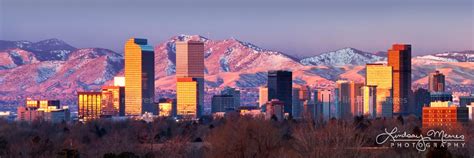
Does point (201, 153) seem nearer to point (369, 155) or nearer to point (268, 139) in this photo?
point (268, 139)

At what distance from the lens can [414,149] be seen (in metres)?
69.1

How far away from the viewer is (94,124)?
14525 cm

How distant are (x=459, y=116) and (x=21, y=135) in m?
67.3

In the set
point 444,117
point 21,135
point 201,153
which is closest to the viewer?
point 201,153

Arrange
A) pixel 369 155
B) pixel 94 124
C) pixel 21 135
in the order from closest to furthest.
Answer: pixel 369 155, pixel 21 135, pixel 94 124

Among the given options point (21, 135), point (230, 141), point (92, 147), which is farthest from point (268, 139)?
point (21, 135)

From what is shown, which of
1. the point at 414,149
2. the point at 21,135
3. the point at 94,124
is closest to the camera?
the point at 414,149

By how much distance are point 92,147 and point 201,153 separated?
551 inches

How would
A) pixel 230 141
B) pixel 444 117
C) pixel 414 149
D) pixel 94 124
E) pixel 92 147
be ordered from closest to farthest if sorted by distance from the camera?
1. pixel 414 149
2. pixel 230 141
3. pixel 92 147
4. pixel 94 124
5. pixel 444 117

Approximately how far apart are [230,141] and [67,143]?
→ 22.8 meters

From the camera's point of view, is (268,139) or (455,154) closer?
(455,154)

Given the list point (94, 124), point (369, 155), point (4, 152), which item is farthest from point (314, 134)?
point (94, 124)

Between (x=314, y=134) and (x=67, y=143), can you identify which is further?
(x=67, y=143)

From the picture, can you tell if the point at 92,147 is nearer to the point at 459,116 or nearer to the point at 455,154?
the point at 455,154
